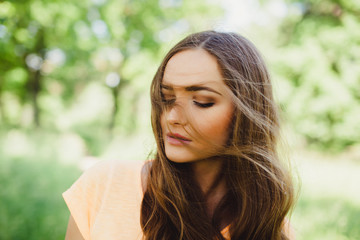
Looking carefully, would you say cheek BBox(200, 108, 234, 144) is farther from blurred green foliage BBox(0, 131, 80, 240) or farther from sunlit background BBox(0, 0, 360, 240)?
sunlit background BBox(0, 0, 360, 240)

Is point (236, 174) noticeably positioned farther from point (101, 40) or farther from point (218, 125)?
point (101, 40)

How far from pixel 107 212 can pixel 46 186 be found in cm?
479

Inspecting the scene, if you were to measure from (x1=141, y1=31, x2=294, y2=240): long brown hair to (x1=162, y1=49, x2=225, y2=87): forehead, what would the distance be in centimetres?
4

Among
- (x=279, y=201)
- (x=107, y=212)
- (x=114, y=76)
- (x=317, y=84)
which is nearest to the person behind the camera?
(x=107, y=212)

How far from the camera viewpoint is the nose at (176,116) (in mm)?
1587

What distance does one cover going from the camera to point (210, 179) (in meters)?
1.86

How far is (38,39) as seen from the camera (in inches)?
595

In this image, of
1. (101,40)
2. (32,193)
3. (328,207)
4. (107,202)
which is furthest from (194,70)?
(101,40)

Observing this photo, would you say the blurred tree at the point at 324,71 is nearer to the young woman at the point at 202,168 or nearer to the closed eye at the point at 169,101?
the young woman at the point at 202,168

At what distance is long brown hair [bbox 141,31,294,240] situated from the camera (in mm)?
1609

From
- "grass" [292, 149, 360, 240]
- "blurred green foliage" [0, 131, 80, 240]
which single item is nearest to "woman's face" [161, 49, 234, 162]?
"grass" [292, 149, 360, 240]

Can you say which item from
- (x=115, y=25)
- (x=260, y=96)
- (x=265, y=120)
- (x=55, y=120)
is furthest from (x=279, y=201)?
(x=55, y=120)

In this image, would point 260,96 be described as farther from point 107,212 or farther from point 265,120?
point 107,212

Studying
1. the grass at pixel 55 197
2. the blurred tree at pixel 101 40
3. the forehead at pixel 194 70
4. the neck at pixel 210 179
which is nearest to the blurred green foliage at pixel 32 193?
the grass at pixel 55 197
